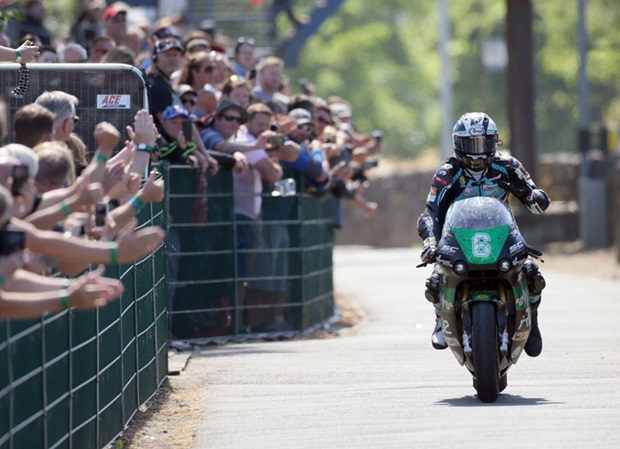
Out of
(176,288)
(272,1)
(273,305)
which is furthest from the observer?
(272,1)

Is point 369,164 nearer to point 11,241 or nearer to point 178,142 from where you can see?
point 178,142

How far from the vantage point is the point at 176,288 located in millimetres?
15188

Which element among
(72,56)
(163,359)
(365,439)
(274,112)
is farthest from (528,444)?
(274,112)

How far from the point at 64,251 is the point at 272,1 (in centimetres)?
2166

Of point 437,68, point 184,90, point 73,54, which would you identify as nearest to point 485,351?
point 184,90

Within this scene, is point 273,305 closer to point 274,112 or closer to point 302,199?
point 302,199

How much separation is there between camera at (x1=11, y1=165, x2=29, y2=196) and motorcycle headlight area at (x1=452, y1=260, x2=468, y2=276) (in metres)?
4.04

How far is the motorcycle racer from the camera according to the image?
1125 cm

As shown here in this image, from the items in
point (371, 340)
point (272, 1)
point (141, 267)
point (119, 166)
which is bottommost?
point (371, 340)

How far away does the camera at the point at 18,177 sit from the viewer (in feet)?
23.6

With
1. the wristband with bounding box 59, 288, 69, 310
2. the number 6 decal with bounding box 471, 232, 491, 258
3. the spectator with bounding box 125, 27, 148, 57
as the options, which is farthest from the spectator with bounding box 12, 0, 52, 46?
the wristband with bounding box 59, 288, 69, 310

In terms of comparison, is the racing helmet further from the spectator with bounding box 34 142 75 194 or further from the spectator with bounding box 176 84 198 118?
the spectator with bounding box 176 84 198 118

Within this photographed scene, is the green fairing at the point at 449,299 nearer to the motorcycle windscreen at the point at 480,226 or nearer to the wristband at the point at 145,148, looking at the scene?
the motorcycle windscreen at the point at 480,226

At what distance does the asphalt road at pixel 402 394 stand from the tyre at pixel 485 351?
11 centimetres
